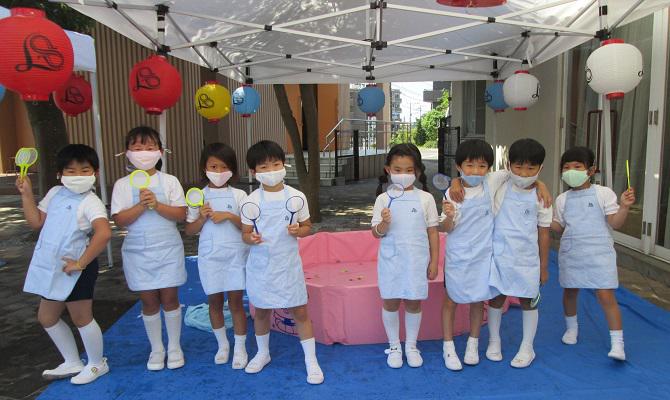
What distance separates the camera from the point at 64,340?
291 cm

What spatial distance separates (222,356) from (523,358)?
1883 millimetres

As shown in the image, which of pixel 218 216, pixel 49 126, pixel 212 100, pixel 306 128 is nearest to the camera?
pixel 218 216

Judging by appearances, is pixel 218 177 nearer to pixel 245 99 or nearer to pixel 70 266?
pixel 70 266

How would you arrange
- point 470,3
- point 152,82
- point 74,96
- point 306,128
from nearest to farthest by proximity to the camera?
point 152,82 < point 470,3 < point 74,96 < point 306,128

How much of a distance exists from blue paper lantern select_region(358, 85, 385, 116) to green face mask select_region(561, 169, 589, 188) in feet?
10.2

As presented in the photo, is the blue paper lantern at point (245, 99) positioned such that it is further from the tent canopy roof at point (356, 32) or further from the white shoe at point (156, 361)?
the white shoe at point (156, 361)

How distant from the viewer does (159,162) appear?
3.08m

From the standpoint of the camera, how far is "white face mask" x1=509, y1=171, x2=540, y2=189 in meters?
2.82

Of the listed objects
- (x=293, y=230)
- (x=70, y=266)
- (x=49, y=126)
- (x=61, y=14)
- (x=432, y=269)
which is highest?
(x=61, y=14)

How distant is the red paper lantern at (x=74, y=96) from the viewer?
14.7 feet

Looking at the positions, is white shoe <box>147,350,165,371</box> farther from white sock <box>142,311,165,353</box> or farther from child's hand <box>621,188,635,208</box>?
child's hand <box>621,188,635,208</box>

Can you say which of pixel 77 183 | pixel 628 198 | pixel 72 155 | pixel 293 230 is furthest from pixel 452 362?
pixel 72 155

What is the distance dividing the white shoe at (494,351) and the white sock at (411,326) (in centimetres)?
48

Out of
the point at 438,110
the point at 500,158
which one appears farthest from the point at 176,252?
the point at 438,110
